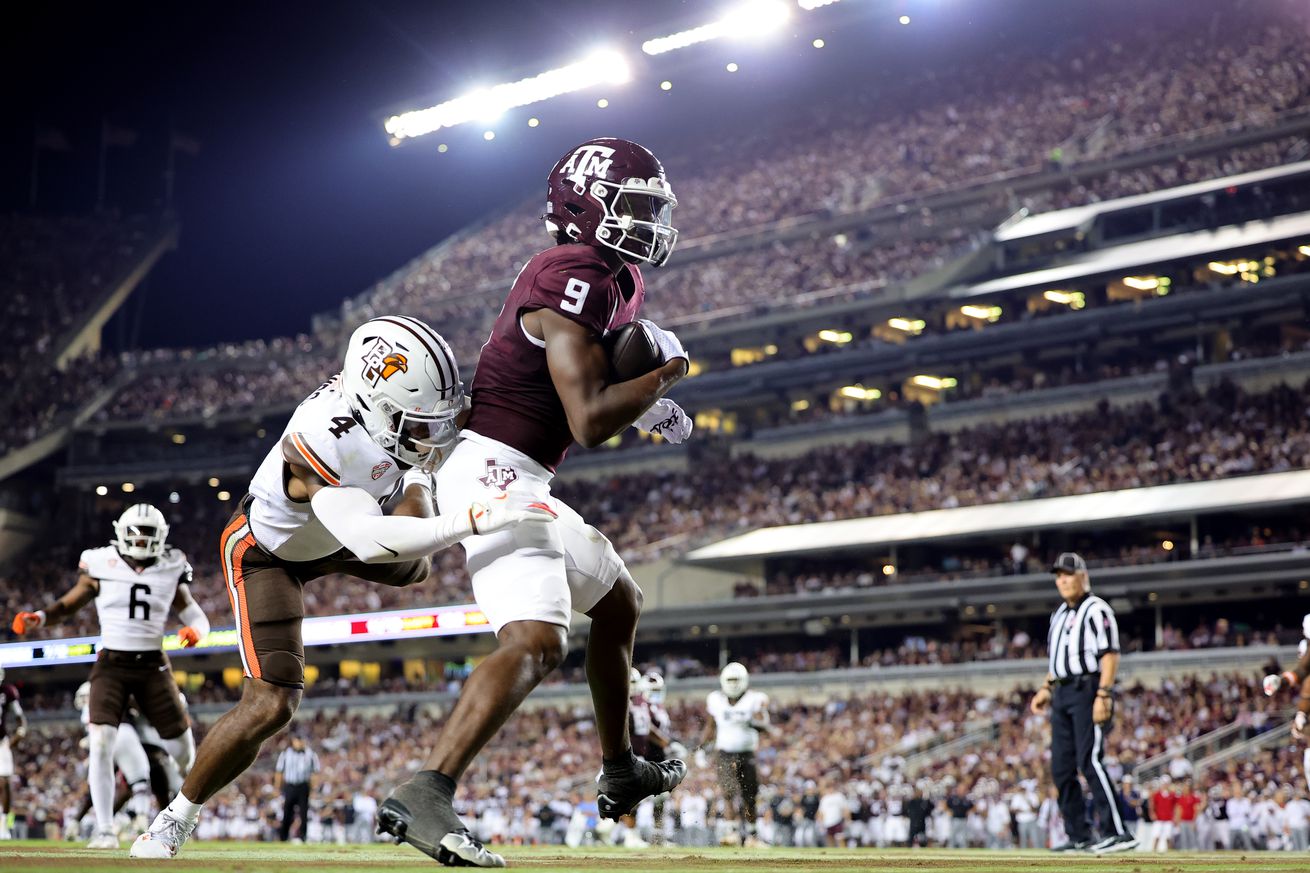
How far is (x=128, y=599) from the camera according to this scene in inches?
405

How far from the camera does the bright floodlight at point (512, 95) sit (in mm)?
55256

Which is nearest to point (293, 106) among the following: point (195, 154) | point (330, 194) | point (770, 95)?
point (330, 194)

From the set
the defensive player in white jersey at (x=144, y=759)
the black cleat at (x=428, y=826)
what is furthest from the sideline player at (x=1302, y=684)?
the defensive player in white jersey at (x=144, y=759)

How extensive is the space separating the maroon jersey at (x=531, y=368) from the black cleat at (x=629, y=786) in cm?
135

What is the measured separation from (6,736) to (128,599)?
633 cm

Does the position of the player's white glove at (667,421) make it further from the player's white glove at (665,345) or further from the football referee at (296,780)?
the football referee at (296,780)

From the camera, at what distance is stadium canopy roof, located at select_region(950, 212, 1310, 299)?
3947cm

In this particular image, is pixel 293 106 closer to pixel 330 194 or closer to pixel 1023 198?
pixel 330 194

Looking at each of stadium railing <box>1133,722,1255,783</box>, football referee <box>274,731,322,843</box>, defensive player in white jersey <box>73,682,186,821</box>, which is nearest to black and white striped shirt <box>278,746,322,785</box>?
football referee <box>274,731,322,843</box>

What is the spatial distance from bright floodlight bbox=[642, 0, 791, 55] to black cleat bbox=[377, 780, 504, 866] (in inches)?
1988

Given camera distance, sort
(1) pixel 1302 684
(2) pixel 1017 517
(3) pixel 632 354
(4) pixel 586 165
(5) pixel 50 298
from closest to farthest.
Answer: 1. (3) pixel 632 354
2. (4) pixel 586 165
3. (1) pixel 1302 684
4. (2) pixel 1017 517
5. (5) pixel 50 298

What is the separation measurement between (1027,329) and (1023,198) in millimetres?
7975

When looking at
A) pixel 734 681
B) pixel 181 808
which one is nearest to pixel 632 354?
pixel 181 808

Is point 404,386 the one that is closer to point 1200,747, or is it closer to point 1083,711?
point 1083,711
